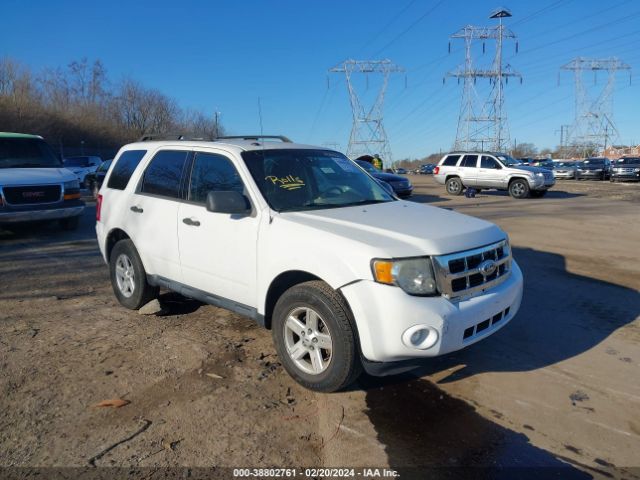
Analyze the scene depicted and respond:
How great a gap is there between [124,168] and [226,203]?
234cm

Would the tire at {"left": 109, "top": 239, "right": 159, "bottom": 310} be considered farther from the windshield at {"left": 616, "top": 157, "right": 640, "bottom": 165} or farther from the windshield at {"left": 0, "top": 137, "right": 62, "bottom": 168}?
the windshield at {"left": 616, "top": 157, "right": 640, "bottom": 165}

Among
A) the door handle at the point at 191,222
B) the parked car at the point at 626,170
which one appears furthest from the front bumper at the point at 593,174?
the door handle at the point at 191,222

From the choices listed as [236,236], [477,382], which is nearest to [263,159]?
[236,236]

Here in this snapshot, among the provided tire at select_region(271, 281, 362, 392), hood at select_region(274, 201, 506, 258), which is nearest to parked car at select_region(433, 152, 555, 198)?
hood at select_region(274, 201, 506, 258)

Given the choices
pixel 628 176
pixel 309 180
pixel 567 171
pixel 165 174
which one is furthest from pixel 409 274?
pixel 567 171

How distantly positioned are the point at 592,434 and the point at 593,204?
1651 centimetres

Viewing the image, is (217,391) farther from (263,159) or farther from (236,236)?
(263,159)

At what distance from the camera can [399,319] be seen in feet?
10.00

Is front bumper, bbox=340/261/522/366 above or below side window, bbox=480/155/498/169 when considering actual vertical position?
below

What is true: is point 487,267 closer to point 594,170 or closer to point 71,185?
point 71,185

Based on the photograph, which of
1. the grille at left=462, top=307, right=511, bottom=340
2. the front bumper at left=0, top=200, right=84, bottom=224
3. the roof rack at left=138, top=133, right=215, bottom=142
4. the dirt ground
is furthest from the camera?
the front bumper at left=0, top=200, right=84, bottom=224

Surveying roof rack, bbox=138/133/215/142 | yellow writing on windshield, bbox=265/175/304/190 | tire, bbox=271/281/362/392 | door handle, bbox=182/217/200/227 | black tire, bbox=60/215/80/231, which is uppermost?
roof rack, bbox=138/133/215/142

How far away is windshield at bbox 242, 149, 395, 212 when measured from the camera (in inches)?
161

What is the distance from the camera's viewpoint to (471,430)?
10.2ft
